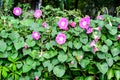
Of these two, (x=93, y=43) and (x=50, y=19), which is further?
(x=50, y=19)

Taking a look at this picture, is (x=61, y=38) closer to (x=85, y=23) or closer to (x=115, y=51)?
(x=85, y=23)

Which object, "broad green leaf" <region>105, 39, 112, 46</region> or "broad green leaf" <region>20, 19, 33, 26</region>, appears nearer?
"broad green leaf" <region>105, 39, 112, 46</region>

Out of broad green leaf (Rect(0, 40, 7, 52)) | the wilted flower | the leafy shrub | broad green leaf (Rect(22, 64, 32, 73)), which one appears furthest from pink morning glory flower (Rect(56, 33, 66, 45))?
broad green leaf (Rect(0, 40, 7, 52))

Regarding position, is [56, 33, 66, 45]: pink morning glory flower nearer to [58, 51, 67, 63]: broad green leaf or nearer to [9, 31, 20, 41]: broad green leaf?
[58, 51, 67, 63]: broad green leaf

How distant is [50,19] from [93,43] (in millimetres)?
530

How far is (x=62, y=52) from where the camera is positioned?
8.71 ft

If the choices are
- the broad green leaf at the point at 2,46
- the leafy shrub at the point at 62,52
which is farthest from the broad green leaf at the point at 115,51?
the broad green leaf at the point at 2,46

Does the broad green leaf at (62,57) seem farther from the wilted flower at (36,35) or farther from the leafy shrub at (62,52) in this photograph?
the wilted flower at (36,35)

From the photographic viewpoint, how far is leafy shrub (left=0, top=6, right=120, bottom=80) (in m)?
2.65

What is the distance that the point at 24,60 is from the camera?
2.72 metres

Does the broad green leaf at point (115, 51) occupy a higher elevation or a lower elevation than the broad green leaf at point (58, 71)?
higher

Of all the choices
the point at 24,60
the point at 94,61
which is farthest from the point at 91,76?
the point at 24,60

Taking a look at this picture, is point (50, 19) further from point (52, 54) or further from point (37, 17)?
point (52, 54)

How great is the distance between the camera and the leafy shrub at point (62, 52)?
2648 millimetres
